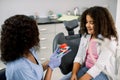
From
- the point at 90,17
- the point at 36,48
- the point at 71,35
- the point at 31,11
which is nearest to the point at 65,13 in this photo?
the point at 31,11

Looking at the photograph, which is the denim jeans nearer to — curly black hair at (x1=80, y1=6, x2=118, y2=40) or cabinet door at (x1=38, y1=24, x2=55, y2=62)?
curly black hair at (x1=80, y1=6, x2=118, y2=40)

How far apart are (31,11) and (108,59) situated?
8.18 feet

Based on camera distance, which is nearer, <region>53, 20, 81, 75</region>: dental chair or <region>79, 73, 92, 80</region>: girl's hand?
<region>79, 73, 92, 80</region>: girl's hand

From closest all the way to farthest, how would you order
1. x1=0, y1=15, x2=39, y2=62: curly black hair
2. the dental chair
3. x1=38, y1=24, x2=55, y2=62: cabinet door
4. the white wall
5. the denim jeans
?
x1=0, y1=15, x2=39, y2=62: curly black hair, the denim jeans, the dental chair, x1=38, y1=24, x2=55, y2=62: cabinet door, the white wall

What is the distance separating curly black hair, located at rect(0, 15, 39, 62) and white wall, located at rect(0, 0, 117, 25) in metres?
2.52

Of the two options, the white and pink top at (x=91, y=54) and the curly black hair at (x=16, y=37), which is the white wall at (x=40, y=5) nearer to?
the white and pink top at (x=91, y=54)

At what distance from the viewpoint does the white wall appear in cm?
386

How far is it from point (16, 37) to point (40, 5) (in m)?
2.62

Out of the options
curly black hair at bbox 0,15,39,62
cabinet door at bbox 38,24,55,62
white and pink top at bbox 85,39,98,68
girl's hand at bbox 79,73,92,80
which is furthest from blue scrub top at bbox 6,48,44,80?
cabinet door at bbox 38,24,55,62

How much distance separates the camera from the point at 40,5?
3932 mm

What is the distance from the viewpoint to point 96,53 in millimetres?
1854

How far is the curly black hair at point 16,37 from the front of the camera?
1.38 meters

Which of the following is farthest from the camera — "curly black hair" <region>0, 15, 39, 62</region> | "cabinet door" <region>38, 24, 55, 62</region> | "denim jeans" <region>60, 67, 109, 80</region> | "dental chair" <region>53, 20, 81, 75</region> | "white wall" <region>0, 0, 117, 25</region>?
"white wall" <region>0, 0, 117, 25</region>

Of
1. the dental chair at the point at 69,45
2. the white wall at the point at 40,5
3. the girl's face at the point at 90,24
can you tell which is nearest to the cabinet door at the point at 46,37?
the white wall at the point at 40,5
